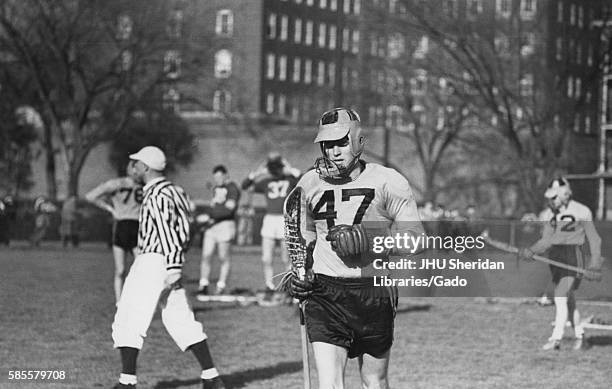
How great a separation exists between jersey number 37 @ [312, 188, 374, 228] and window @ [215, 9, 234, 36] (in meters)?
44.3

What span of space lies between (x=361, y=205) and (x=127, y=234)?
899 centimetres

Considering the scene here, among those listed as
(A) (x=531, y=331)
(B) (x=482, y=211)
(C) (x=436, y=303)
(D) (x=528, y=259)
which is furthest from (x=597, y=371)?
(B) (x=482, y=211)

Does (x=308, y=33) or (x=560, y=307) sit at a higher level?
(x=308, y=33)

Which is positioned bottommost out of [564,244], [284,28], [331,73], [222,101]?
[564,244]

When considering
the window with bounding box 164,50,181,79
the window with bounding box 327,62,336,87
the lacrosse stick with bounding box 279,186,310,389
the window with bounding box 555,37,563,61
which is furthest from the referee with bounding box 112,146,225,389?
the window with bounding box 327,62,336,87

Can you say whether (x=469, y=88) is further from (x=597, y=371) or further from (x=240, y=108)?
(x=597, y=371)

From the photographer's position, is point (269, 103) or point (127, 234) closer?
point (127, 234)

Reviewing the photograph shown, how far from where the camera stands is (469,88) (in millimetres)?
42781

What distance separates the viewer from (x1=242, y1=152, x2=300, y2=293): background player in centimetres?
1831

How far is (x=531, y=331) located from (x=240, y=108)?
39.4 m

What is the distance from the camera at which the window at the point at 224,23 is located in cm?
5174

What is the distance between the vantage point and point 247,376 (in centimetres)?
1116

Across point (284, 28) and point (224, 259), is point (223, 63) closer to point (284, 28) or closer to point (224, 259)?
point (284, 28)

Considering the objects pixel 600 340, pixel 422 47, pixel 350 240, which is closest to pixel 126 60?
pixel 422 47
